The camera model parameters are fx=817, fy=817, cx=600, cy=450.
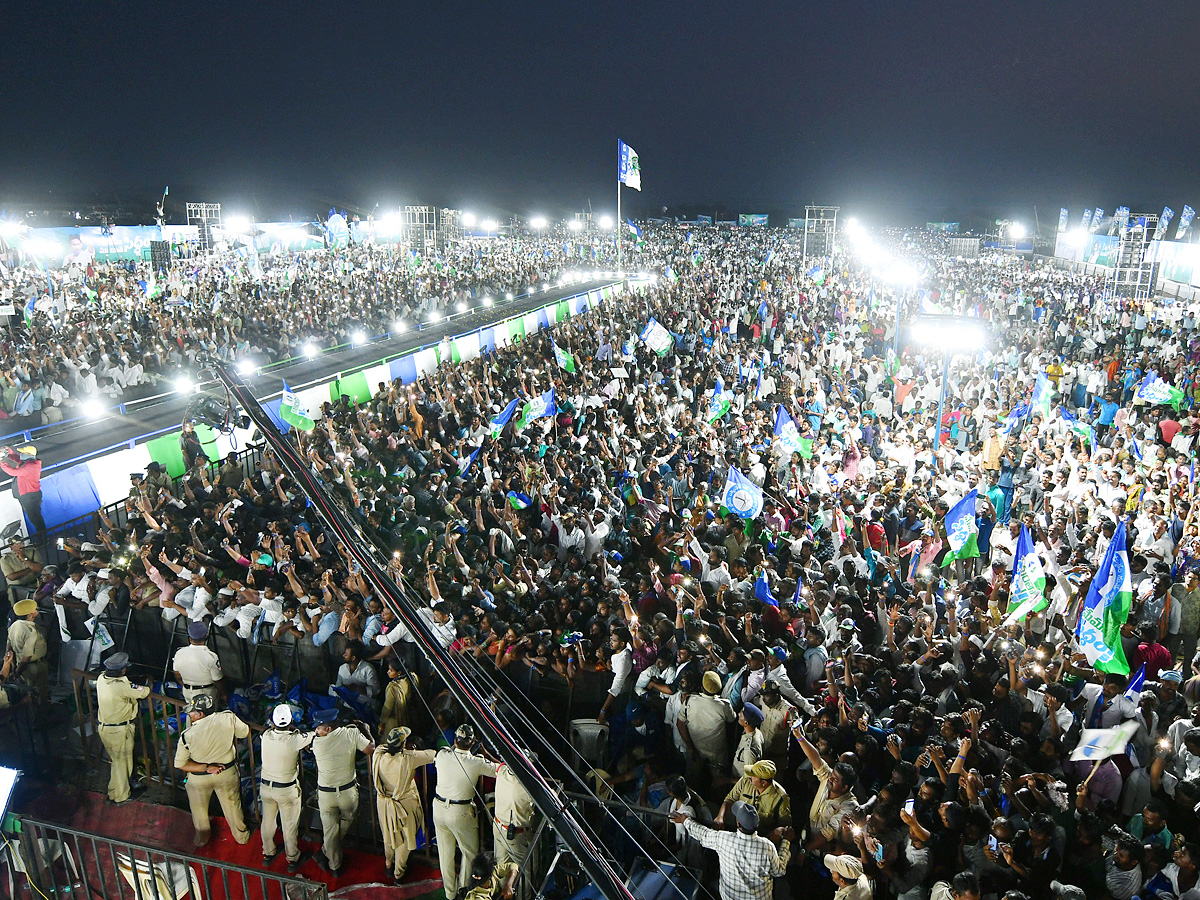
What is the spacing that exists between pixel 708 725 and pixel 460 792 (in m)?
1.87

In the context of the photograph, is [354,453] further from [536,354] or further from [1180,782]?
[1180,782]

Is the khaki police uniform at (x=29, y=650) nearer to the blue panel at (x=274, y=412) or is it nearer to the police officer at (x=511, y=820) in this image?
the police officer at (x=511, y=820)

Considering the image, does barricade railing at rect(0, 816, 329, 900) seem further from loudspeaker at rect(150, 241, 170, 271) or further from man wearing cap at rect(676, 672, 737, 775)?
loudspeaker at rect(150, 241, 170, 271)

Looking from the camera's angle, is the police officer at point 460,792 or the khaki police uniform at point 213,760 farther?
the khaki police uniform at point 213,760

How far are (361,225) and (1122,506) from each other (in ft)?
230

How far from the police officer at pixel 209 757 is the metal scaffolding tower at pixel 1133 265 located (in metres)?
37.5

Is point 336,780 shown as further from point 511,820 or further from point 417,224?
point 417,224

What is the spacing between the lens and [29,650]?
7555 millimetres

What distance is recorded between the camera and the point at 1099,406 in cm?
Result: 1686

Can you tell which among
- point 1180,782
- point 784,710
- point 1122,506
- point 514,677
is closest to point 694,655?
point 784,710

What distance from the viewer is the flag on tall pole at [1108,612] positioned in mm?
6742

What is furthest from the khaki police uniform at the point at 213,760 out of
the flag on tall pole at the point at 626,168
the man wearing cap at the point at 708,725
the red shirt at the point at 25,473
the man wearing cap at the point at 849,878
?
the flag on tall pole at the point at 626,168

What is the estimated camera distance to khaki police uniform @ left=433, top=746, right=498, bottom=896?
216 inches

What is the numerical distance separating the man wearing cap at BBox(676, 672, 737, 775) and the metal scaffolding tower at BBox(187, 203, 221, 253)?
5359cm
